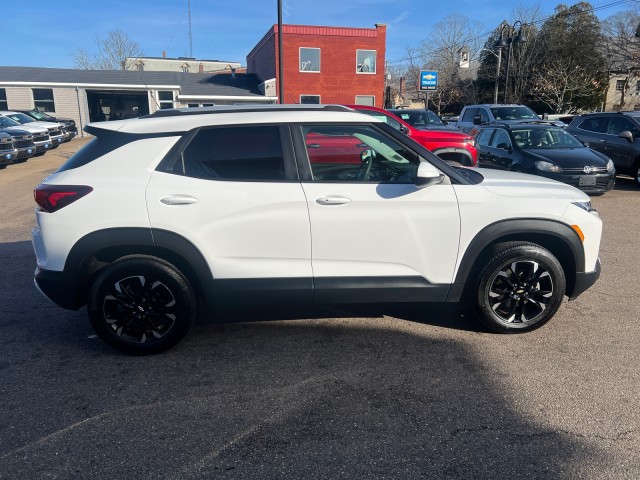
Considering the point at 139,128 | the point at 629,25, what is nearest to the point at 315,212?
the point at 139,128

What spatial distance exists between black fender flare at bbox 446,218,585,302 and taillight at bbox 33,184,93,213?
283 centimetres

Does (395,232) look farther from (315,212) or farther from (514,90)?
(514,90)

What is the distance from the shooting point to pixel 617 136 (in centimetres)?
1228

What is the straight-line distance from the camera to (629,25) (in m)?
44.3

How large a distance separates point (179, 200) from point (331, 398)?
5.67 feet

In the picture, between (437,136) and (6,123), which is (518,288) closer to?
(437,136)

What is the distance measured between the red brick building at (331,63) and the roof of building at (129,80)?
9.48ft

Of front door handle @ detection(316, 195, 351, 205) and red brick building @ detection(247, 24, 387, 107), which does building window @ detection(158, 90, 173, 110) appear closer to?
red brick building @ detection(247, 24, 387, 107)

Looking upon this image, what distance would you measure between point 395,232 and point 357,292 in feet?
1.77

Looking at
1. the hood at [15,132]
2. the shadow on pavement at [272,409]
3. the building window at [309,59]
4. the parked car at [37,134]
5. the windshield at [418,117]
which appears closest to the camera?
the shadow on pavement at [272,409]

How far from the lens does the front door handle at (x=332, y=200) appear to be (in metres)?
3.66

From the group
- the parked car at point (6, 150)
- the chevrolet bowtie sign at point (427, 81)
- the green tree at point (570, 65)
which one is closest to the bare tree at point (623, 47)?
the green tree at point (570, 65)

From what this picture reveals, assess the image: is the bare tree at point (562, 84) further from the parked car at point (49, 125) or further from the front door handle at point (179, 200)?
the front door handle at point (179, 200)

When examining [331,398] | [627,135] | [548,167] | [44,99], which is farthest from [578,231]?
[44,99]
